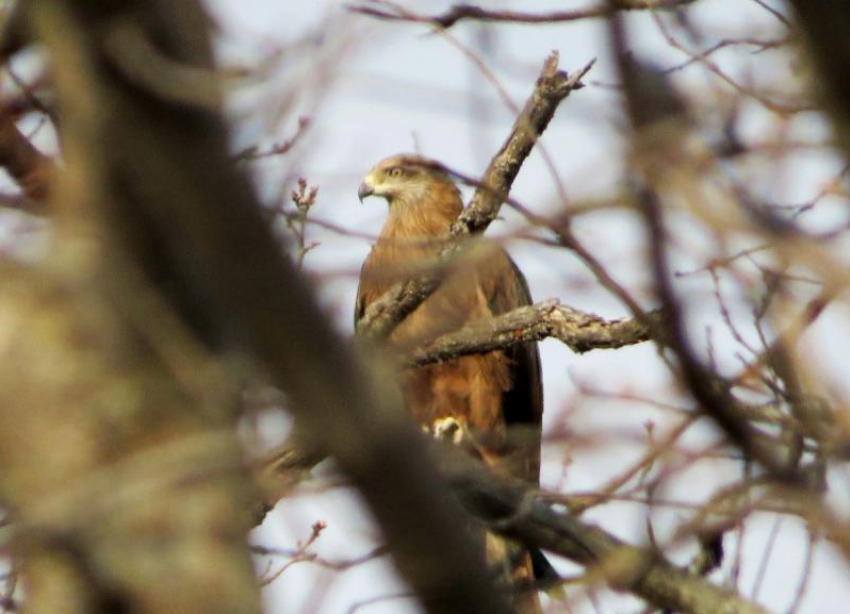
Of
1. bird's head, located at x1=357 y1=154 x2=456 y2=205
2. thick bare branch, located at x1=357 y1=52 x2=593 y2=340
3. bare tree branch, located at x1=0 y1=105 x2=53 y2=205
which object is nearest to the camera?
bare tree branch, located at x1=0 y1=105 x2=53 y2=205

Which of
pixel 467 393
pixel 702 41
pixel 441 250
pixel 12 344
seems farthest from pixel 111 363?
Result: pixel 467 393

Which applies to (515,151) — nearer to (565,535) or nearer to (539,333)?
(539,333)

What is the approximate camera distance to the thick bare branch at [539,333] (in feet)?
14.3

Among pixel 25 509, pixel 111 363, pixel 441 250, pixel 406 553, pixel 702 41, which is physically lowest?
pixel 406 553

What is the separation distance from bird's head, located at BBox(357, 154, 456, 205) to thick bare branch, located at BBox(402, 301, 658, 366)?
300cm

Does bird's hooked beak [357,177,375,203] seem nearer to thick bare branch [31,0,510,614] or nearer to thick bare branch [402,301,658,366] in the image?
thick bare branch [402,301,658,366]

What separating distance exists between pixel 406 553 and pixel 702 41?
136 centimetres

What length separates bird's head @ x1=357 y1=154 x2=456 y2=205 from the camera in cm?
815

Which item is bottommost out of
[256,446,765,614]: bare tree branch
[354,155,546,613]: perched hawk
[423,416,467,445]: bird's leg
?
[256,446,765,614]: bare tree branch

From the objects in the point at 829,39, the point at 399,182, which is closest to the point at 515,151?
the point at 829,39

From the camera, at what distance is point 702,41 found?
2533 mm

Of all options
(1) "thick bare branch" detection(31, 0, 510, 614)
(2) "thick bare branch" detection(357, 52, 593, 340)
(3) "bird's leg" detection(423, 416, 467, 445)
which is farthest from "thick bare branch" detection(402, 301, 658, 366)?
(1) "thick bare branch" detection(31, 0, 510, 614)

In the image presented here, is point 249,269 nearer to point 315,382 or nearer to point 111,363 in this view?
point 315,382

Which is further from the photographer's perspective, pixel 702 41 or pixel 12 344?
pixel 702 41
